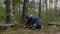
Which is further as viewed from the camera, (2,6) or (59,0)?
(59,0)

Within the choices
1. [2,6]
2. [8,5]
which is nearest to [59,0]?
[2,6]

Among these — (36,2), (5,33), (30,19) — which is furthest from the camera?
(36,2)

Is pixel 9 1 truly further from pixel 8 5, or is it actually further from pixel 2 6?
pixel 2 6

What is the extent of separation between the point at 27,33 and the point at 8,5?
2756 mm

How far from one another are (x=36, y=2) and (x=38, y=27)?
1061 centimetres

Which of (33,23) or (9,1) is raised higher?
(9,1)

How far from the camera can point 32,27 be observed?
1033 centimetres

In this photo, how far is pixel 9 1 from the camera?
35.7 feet

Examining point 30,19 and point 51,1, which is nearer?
point 30,19

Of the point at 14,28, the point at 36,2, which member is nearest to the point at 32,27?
the point at 14,28

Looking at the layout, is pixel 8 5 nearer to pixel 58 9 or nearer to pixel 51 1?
pixel 58 9

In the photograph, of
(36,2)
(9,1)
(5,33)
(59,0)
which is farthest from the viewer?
(59,0)

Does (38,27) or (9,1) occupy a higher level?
(9,1)

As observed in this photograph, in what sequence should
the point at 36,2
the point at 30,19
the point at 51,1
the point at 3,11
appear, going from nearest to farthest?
the point at 30,19, the point at 3,11, the point at 36,2, the point at 51,1
